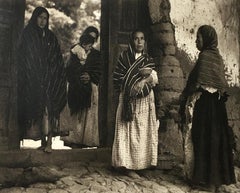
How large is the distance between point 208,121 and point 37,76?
2115 millimetres

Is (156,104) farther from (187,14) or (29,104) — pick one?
(29,104)

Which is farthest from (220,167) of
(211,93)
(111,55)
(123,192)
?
(111,55)

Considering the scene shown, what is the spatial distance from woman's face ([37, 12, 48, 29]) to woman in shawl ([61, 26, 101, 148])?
0.44 meters

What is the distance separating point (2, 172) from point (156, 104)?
2.01 m

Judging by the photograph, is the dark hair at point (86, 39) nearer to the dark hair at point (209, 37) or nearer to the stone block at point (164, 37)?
the stone block at point (164, 37)

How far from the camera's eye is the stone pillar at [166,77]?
4.74 metres

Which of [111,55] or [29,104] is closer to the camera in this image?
[29,104]

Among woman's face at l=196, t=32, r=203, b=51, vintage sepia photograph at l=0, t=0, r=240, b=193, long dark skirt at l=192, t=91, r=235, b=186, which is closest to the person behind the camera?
vintage sepia photograph at l=0, t=0, r=240, b=193

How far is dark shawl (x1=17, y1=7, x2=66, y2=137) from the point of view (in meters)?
4.17

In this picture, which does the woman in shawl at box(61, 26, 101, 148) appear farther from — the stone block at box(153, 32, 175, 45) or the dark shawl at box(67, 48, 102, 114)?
the stone block at box(153, 32, 175, 45)

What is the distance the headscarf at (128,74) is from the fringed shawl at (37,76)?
29.8 inches

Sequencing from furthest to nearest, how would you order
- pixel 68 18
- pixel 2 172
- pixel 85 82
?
pixel 85 82 → pixel 68 18 → pixel 2 172

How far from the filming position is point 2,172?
3965mm

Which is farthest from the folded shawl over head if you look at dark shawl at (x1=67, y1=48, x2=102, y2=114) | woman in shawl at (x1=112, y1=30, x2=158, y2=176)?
dark shawl at (x1=67, y1=48, x2=102, y2=114)
